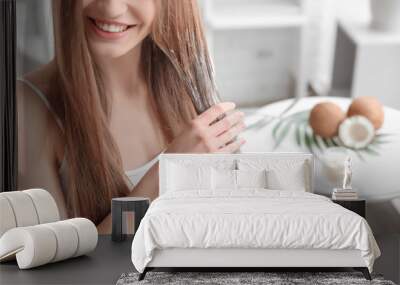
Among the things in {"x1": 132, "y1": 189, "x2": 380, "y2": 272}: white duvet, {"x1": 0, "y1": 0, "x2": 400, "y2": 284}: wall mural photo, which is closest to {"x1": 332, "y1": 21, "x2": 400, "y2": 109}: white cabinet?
{"x1": 0, "y1": 0, "x2": 400, "y2": 284}: wall mural photo

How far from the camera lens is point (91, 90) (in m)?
6.89

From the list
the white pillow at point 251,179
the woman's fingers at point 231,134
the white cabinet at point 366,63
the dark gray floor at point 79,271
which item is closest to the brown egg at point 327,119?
the white cabinet at point 366,63

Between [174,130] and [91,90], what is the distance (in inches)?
30.3

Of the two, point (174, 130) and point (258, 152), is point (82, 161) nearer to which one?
point (174, 130)

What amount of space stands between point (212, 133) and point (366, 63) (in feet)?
4.63

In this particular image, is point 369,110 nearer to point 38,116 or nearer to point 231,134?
point 231,134

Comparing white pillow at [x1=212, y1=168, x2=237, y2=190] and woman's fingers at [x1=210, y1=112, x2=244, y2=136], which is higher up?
woman's fingers at [x1=210, y1=112, x2=244, y2=136]

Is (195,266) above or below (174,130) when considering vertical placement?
below

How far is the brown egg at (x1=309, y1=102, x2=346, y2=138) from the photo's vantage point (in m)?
6.86

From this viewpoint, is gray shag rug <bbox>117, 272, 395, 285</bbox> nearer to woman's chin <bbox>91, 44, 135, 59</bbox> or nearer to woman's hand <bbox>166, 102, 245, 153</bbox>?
woman's hand <bbox>166, 102, 245, 153</bbox>

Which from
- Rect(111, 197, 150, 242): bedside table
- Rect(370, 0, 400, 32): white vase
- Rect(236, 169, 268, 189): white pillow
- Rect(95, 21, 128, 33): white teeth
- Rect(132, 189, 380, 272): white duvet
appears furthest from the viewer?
Rect(95, 21, 128, 33): white teeth

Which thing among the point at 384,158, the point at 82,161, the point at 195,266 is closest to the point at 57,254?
the point at 195,266

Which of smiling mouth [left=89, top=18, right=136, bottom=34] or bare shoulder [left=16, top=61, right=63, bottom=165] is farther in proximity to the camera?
bare shoulder [left=16, top=61, right=63, bottom=165]

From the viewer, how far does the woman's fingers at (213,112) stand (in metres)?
6.89
